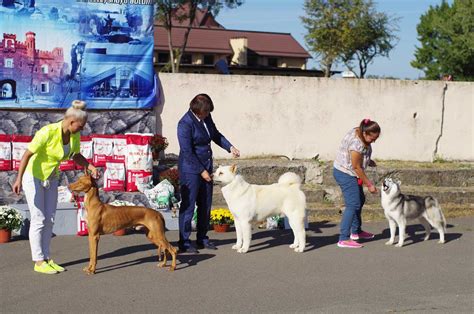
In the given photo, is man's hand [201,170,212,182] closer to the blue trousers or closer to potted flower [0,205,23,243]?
the blue trousers

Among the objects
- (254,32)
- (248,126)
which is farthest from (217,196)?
(254,32)

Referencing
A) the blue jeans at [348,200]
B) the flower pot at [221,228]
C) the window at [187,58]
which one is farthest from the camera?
the window at [187,58]

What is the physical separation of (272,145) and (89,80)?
3.93 meters

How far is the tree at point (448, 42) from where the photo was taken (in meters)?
30.8

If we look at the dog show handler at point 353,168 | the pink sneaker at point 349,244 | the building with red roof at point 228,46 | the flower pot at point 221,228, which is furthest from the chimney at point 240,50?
the pink sneaker at point 349,244

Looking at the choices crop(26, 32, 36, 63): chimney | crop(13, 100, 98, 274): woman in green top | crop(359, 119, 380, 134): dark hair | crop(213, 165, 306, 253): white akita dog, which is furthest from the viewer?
crop(26, 32, 36, 63): chimney

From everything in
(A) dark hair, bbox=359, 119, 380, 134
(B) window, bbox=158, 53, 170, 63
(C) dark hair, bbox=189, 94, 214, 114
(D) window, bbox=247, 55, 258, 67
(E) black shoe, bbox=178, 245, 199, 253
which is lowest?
(E) black shoe, bbox=178, 245, 199, 253

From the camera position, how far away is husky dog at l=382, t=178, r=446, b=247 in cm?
1009

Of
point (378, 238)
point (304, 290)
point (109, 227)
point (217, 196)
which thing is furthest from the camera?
point (217, 196)

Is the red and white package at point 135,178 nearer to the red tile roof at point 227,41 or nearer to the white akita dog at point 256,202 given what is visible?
the white akita dog at point 256,202

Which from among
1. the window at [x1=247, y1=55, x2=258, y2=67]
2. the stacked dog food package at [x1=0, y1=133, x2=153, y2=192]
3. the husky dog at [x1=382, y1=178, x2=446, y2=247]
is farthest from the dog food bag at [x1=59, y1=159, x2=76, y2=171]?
the window at [x1=247, y1=55, x2=258, y2=67]

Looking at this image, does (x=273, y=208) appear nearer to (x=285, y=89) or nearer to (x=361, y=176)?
(x=361, y=176)

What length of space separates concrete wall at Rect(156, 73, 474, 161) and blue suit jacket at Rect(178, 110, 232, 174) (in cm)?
481

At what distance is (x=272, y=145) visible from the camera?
588 inches
